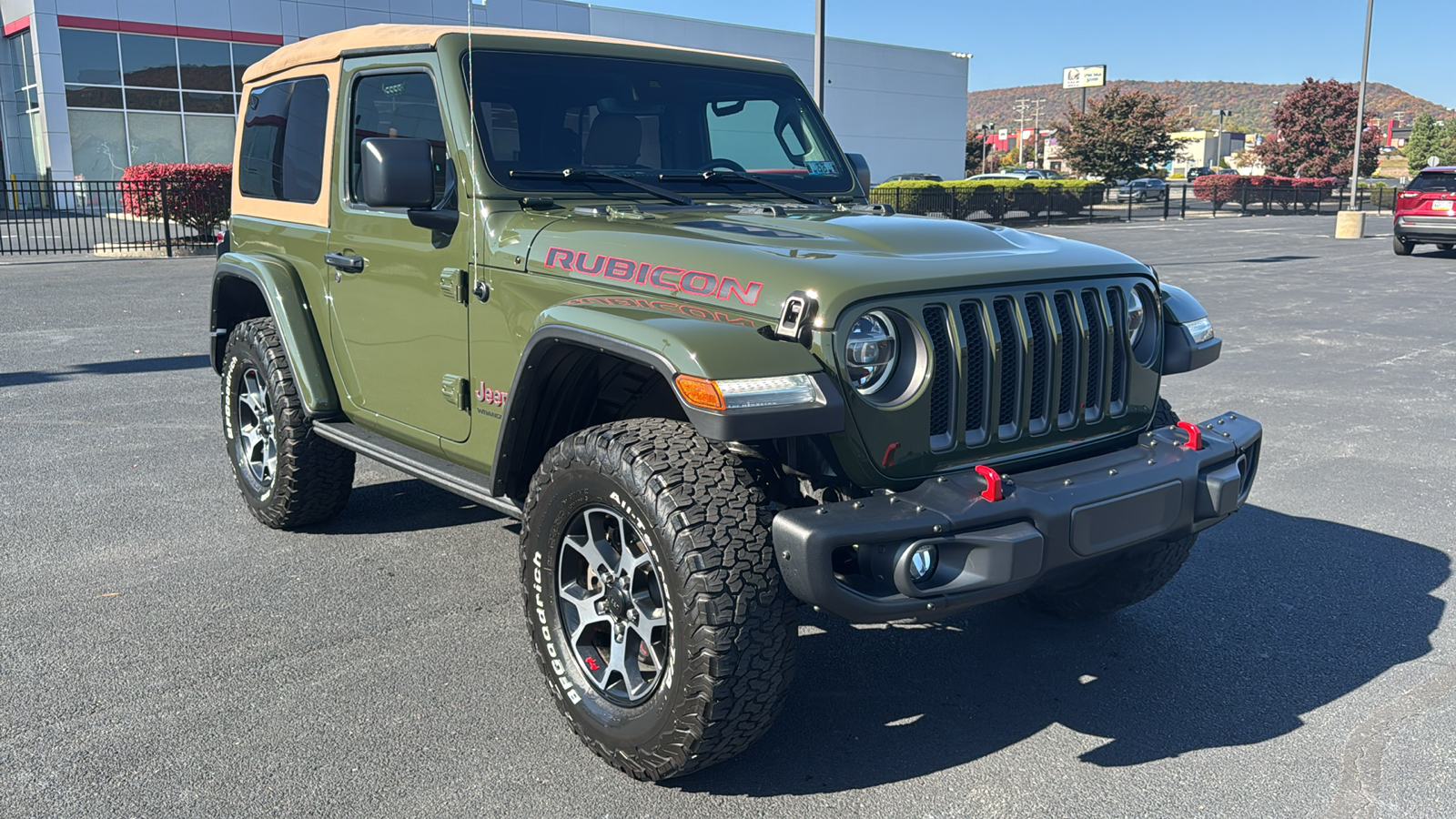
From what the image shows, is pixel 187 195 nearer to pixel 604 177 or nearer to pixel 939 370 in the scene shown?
pixel 604 177

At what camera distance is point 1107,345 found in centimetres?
344

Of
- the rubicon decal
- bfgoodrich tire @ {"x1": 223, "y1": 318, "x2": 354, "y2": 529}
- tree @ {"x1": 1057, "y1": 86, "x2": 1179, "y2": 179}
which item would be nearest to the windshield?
the rubicon decal

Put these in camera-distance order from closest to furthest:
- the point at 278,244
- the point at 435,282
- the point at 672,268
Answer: the point at 672,268 < the point at 435,282 < the point at 278,244

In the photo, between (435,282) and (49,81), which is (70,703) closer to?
(435,282)

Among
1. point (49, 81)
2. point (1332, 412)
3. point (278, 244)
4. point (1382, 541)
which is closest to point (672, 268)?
point (278, 244)

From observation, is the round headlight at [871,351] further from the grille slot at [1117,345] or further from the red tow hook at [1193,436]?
the red tow hook at [1193,436]

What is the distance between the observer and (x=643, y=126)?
14.0ft

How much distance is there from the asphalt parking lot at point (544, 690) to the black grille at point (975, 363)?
982mm

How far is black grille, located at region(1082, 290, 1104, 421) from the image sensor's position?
341cm

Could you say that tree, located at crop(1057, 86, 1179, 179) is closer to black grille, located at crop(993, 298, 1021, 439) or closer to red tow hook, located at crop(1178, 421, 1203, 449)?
red tow hook, located at crop(1178, 421, 1203, 449)

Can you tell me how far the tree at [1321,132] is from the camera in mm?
53156

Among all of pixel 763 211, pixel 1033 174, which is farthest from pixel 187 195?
pixel 1033 174

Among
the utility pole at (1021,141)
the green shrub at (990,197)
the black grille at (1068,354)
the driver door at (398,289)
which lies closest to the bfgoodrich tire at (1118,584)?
the black grille at (1068,354)

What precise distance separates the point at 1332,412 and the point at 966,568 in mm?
6212
